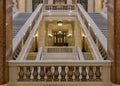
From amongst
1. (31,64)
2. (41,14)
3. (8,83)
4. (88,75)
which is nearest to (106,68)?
(88,75)

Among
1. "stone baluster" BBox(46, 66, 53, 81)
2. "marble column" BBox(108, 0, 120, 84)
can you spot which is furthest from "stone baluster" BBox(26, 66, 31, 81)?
"marble column" BBox(108, 0, 120, 84)

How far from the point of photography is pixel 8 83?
301 inches

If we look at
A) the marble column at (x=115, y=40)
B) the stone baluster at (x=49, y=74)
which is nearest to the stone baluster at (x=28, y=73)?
the stone baluster at (x=49, y=74)

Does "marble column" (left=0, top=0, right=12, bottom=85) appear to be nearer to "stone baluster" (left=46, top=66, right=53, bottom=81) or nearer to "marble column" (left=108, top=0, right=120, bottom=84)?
"stone baluster" (left=46, top=66, right=53, bottom=81)

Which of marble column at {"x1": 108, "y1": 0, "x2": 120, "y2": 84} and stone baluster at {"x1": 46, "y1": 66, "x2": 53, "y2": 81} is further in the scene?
stone baluster at {"x1": 46, "y1": 66, "x2": 53, "y2": 81}

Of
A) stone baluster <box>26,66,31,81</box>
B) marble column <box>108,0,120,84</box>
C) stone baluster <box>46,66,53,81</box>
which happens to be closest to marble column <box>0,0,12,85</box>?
stone baluster <box>26,66,31,81</box>

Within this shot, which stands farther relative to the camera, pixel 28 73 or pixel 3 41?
pixel 28 73

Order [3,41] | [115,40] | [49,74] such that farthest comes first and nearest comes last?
[49,74] → [115,40] → [3,41]

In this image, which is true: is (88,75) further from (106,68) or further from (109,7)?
(109,7)

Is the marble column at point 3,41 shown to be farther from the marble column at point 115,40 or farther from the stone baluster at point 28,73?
the marble column at point 115,40

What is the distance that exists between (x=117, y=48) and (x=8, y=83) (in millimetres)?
2361

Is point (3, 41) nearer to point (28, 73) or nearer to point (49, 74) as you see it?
point (28, 73)

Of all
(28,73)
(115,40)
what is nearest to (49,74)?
(28,73)

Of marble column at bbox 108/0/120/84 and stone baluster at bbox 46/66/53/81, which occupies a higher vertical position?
marble column at bbox 108/0/120/84
